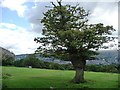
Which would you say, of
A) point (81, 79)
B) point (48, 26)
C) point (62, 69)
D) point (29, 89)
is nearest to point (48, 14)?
point (48, 26)

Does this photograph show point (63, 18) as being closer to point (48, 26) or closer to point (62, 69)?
point (48, 26)

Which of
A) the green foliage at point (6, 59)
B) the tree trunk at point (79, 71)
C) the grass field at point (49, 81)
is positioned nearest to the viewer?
the grass field at point (49, 81)

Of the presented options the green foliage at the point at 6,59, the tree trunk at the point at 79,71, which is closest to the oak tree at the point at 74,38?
the tree trunk at the point at 79,71

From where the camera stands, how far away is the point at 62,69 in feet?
125

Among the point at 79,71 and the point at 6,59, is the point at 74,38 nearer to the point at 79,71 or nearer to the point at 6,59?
the point at 79,71

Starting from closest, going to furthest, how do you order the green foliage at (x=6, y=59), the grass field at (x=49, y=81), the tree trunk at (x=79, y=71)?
the grass field at (x=49, y=81)
the tree trunk at (x=79, y=71)
the green foliage at (x=6, y=59)

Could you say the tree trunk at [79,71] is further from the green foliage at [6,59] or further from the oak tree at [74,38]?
the green foliage at [6,59]

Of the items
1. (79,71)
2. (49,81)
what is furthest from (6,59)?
(79,71)

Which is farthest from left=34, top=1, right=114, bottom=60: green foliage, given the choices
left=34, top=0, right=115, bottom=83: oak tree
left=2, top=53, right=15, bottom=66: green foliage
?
left=2, top=53, right=15, bottom=66: green foliage

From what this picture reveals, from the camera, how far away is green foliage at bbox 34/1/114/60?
2502 centimetres

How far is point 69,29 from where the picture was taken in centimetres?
2506

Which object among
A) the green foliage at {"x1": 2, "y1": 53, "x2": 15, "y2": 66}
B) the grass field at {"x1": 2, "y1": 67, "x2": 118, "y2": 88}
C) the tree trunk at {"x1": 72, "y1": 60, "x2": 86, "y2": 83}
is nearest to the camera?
the grass field at {"x1": 2, "y1": 67, "x2": 118, "y2": 88}

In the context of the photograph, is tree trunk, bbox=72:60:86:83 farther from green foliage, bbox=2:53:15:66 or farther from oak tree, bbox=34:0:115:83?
green foliage, bbox=2:53:15:66

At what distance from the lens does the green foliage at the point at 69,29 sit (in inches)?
985
